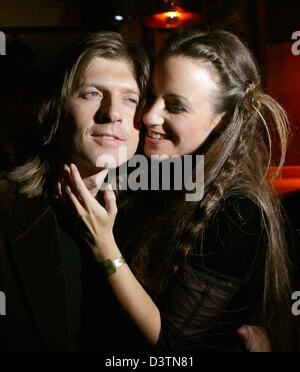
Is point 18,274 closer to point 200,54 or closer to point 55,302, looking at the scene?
point 55,302

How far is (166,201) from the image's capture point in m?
1.95

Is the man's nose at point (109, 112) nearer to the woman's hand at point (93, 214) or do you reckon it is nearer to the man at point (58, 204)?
the man at point (58, 204)

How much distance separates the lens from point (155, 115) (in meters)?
1.64

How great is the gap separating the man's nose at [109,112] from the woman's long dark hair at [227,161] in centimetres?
34

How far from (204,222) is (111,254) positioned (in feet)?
1.40

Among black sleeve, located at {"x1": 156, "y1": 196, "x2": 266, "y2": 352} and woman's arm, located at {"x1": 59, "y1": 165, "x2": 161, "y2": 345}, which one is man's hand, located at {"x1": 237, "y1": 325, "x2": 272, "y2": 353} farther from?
woman's arm, located at {"x1": 59, "y1": 165, "x2": 161, "y2": 345}

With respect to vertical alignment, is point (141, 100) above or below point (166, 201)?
above

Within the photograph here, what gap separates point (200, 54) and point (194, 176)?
1.88ft

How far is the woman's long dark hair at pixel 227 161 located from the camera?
1.60 metres

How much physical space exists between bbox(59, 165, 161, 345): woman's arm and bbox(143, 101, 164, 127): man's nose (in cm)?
39

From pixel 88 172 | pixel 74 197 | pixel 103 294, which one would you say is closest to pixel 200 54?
pixel 88 172

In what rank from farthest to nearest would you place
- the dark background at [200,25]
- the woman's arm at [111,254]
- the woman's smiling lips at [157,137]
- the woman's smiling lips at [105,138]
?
1. the dark background at [200,25]
2. the woman's smiling lips at [157,137]
3. the woman's smiling lips at [105,138]
4. the woman's arm at [111,254]

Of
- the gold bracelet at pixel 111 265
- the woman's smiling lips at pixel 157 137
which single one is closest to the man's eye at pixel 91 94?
the woman's smiling lips at pixel 157 137

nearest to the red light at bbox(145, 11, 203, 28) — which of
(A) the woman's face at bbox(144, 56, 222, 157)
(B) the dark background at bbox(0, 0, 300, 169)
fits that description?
(B) the dark background at bbox(0, 0, 300, 169)
